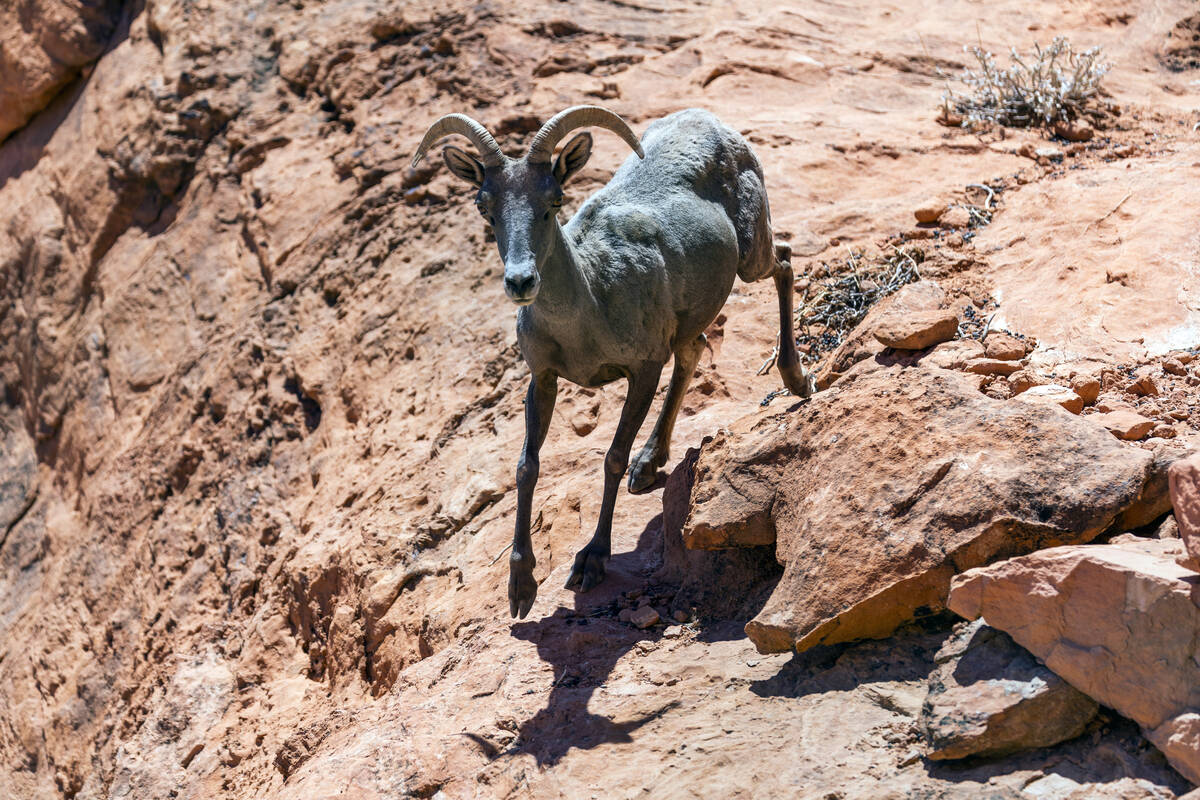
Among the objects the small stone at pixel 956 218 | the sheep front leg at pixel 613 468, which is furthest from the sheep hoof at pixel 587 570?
the small stone at pixel 956 218

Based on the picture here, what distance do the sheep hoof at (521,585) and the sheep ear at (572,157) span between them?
1707mm

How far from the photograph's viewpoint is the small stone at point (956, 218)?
25.0 feet

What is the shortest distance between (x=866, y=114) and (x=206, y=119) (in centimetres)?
637

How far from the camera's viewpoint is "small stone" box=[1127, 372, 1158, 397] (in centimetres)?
512

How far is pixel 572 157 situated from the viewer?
5.24m

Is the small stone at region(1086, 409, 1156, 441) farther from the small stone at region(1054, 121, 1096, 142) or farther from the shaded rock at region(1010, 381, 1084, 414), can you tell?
the small stone at region(1054, 121, 1096, 142)

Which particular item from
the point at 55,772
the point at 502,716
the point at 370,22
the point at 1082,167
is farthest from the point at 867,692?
the point at 370,22

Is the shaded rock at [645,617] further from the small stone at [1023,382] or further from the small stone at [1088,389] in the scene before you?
the small stone at [1088,389]

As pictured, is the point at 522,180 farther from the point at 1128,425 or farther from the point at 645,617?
the point at 1128,425

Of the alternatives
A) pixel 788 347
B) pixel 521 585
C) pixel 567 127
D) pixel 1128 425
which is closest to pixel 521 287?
pixel 567 127

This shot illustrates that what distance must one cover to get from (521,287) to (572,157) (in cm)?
104

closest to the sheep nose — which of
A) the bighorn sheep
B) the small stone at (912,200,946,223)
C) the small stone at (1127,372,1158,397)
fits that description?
the bighorn sheep

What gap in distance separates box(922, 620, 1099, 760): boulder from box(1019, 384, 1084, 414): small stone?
1484 mm

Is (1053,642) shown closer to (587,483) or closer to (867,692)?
(867,692)
